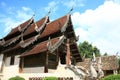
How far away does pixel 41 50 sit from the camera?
1672 centimetres

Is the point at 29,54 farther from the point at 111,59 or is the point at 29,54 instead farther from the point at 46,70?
the point at 111,59

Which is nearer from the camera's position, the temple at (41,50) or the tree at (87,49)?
the temple at (41,50)

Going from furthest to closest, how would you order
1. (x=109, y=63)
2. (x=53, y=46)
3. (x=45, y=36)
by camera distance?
(x=109, y=63) → (x=45, y=36) → (x=53, y=46)

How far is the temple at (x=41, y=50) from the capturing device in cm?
1725

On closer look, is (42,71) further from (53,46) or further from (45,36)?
(45,36)

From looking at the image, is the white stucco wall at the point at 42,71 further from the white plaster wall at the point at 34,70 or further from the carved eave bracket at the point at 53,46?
the carved eave bracket at the point at 53,46

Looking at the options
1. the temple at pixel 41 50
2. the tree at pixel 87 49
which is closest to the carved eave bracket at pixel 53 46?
the temple at pixel 41 50

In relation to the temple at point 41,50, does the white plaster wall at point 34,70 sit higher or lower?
lower

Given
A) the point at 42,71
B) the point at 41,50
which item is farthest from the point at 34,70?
the point at 41,50

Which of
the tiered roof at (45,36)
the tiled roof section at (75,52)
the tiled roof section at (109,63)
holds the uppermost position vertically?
the tiered roof at (45,36)

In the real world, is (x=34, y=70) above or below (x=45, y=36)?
below

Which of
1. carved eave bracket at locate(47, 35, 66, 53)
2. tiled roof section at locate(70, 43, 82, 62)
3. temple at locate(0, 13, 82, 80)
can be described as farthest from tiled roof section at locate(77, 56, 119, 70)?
carved eave bracket at locate(47, 35, 66, 53)

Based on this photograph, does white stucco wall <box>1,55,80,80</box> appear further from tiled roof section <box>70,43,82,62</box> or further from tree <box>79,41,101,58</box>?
tree <box>79,41,101,58</box>

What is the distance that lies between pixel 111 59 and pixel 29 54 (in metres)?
→ 14.8
